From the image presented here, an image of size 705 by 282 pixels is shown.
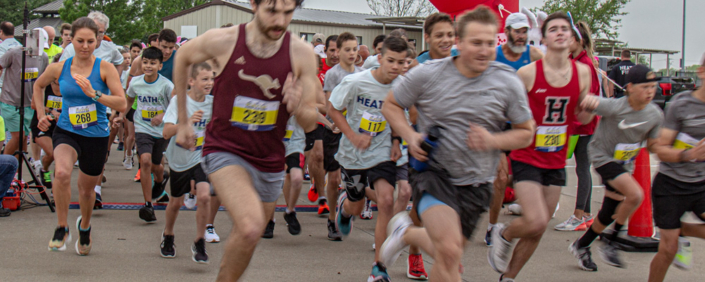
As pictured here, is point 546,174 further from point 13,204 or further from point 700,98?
point 13,204

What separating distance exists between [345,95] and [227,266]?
2.13 m

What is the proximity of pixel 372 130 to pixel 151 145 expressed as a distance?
2.88 meters

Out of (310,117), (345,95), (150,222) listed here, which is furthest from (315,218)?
(310,117)

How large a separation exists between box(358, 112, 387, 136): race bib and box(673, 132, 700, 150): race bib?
83.2 inches

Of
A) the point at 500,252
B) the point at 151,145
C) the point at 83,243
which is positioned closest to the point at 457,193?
the point at 500,252

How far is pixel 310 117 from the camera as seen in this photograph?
11.6 ft

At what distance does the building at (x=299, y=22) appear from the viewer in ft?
107

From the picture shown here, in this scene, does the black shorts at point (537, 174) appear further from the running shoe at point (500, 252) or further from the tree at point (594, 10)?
the tree at point (594, 10)

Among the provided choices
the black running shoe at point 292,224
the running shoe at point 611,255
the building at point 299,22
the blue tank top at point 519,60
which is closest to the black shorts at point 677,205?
the running shoe at point 611,255

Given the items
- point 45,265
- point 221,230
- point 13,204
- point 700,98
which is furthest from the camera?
point 13,204

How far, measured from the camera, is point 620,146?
4.88 metres

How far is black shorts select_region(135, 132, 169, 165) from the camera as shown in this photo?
6.74 metres

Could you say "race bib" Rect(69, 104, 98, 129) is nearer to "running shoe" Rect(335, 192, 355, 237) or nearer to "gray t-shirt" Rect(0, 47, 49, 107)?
"running shoe" Rect(335, 192, 355, 237)

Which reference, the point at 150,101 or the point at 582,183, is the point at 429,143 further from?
the point at 150,101
